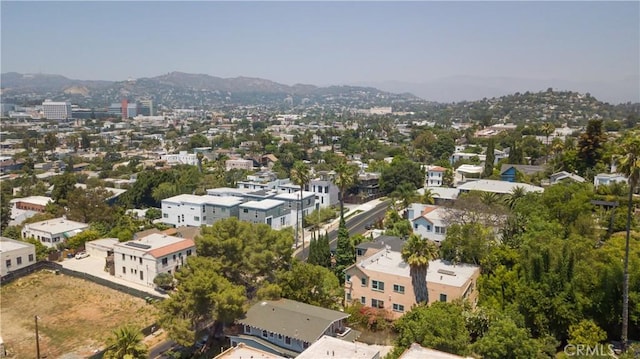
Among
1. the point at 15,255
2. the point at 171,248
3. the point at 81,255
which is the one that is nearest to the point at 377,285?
the point at 171,248

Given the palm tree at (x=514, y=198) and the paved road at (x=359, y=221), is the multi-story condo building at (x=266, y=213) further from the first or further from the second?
the palm tree at (x=514, y=198)

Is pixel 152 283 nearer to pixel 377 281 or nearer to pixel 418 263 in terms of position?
pixel 377 281

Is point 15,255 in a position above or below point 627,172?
below

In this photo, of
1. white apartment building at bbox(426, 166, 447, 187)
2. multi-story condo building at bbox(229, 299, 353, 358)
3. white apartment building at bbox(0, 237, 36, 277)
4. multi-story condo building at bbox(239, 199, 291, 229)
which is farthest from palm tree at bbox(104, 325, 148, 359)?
white apartment building at bbox(426, 166, 447, 187)

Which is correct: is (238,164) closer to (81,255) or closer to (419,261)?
(81,255)

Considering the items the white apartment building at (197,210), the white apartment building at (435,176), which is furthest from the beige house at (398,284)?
the white apartment building at (435,176)

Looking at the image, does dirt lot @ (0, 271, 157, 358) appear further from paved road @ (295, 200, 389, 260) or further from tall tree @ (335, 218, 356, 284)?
paved road @ (295, 200, 389, 260)

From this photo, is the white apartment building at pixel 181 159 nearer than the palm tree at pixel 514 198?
No
